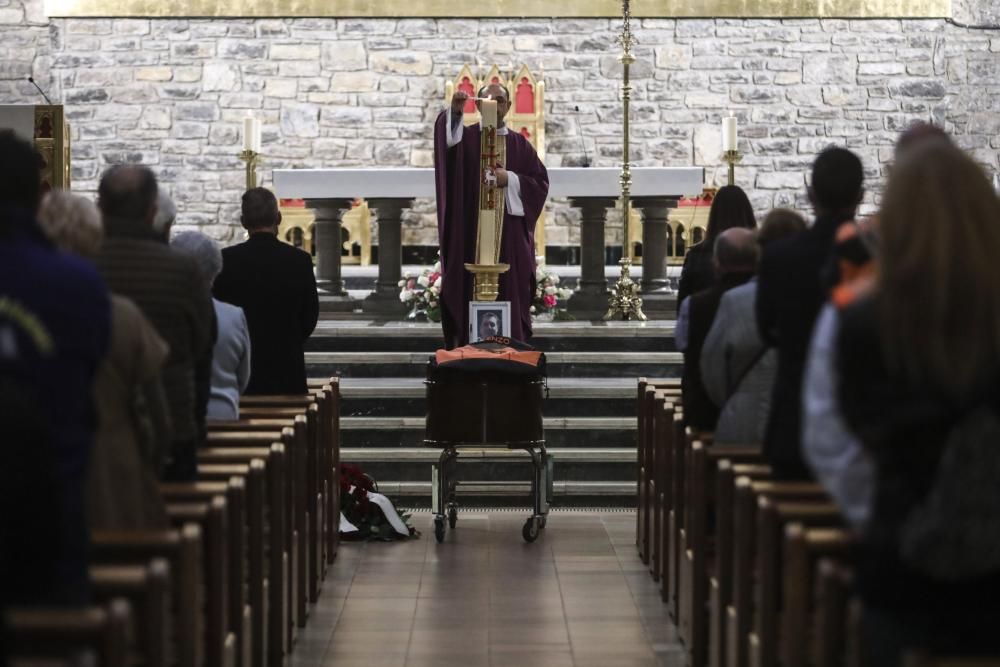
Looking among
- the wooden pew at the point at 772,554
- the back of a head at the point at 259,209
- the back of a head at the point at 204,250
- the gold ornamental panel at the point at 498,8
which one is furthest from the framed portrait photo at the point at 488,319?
the gold ornamental panel at the point at 498,8

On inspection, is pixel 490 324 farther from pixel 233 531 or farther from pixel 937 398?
pixel 937 398

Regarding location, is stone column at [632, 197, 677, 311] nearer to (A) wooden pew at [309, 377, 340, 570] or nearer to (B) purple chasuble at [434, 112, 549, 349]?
(B) purple chasuble at [434, 112, 549, 349]

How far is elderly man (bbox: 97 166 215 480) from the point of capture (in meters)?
4.28

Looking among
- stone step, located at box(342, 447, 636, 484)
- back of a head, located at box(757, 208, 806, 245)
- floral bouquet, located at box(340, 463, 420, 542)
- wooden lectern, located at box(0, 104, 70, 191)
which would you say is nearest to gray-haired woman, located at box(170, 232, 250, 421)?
floral bouquet, located at box(340, 463, 420, 542)

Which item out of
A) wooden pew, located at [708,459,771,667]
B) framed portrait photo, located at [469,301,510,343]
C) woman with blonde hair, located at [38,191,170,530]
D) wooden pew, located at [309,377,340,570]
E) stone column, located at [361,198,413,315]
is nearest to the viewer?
woman with blonde hair, located at [38,191,170,530]

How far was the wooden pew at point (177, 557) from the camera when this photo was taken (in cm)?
339

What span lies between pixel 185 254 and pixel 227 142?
35.9ft

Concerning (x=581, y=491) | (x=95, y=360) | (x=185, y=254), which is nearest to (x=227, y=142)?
(x=581, y=491)

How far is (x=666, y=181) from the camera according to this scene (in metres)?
11.4

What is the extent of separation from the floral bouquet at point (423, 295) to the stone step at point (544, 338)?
50 centimetres

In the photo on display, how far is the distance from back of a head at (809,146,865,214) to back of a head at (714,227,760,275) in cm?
131

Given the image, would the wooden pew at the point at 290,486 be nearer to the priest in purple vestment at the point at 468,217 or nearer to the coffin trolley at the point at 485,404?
the coffin trolley at the point at 485,404

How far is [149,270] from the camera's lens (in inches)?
169

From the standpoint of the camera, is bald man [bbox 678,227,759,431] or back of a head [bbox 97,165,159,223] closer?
back of a head [bbox 97,165,159,223]
